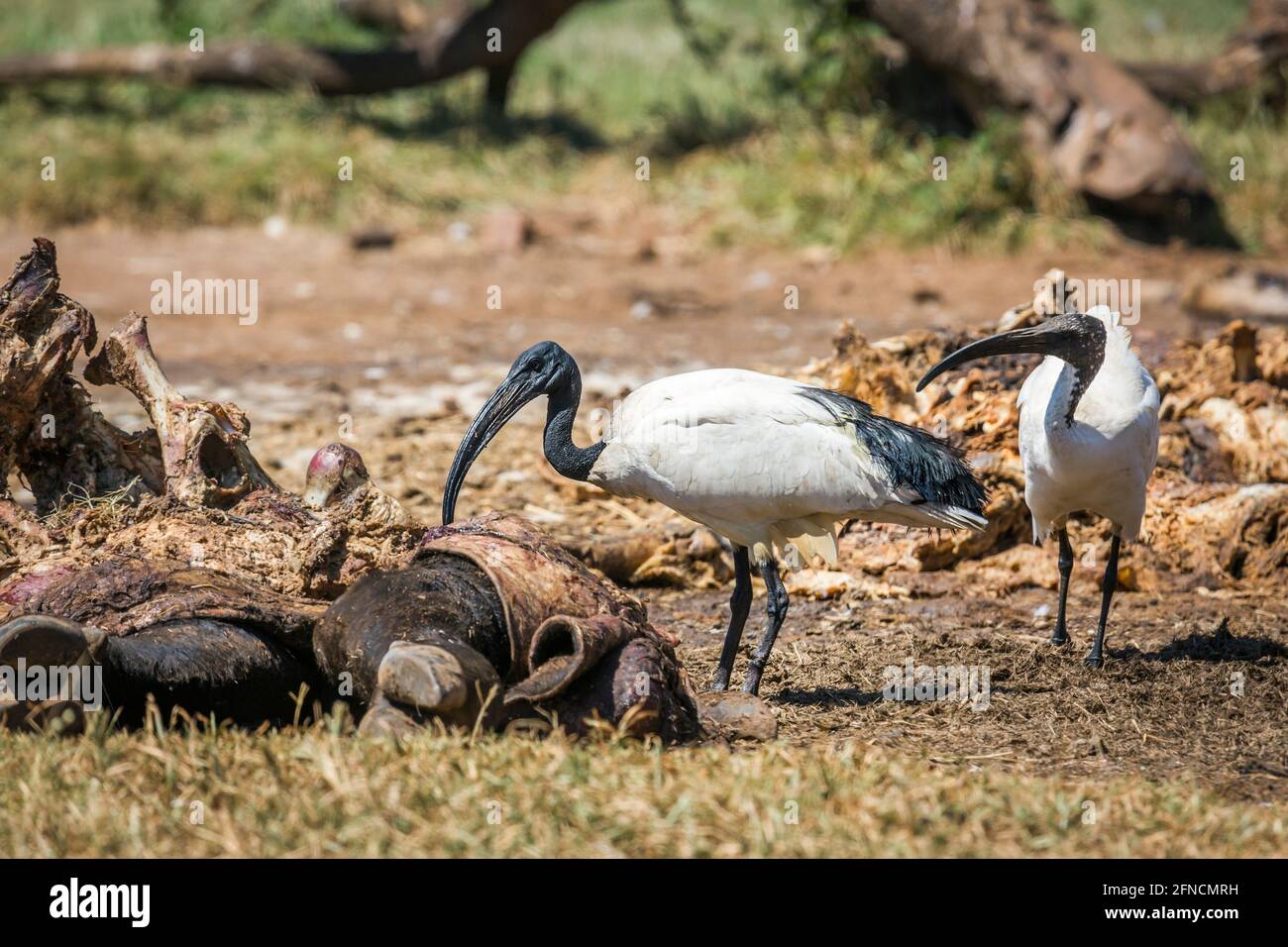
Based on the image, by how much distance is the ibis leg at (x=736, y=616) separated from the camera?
5316mm

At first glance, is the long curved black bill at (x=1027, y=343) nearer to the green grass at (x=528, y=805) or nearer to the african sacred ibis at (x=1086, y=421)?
the african sacred ibis at (x=1086, y=421)

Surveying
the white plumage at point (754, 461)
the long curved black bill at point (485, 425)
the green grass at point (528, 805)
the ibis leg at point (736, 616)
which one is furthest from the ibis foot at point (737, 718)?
the long curved black bill at point (485, 425)

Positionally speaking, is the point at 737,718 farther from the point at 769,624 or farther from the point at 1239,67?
the point at 1239,67

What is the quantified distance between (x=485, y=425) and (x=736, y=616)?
112 centimetres

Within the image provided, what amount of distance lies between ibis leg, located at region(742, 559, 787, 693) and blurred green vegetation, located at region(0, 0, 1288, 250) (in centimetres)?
792

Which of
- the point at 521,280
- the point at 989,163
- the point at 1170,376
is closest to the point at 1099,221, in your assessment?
the point at 989,163

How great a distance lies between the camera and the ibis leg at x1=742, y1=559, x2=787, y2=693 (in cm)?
523

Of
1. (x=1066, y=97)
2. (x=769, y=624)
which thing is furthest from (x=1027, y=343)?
(x=1066, y=97)

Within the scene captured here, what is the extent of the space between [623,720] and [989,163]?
32.0 ft

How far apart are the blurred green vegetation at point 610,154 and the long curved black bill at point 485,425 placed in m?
7.94

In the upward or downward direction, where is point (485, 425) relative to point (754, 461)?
upward

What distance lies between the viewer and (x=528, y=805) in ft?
11.8

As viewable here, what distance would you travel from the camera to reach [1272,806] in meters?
4.07
